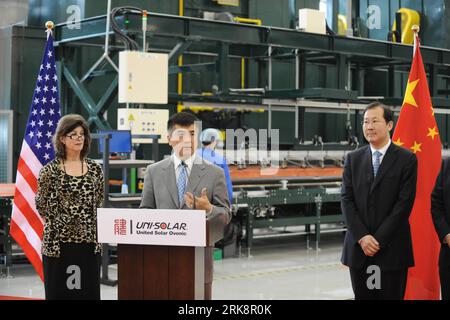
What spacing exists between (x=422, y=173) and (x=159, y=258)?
2589 mm

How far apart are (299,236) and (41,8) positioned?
5352mm

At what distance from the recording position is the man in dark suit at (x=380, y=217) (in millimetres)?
4648

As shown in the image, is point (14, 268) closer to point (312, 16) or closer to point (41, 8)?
point (41, 8)

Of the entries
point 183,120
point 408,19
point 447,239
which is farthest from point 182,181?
point 408,19

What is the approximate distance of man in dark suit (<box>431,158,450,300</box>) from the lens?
5.11 metres

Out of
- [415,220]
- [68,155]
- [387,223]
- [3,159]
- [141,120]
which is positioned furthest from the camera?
[3,159]

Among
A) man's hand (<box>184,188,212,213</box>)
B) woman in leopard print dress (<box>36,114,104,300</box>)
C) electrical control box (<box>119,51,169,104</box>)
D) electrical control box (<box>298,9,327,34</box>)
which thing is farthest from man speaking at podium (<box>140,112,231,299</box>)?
electrical control box (<box>298,9,327,34</box>)

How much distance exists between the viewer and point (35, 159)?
713 cm

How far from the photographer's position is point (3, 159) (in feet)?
36.5

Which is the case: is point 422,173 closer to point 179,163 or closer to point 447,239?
point 447,239

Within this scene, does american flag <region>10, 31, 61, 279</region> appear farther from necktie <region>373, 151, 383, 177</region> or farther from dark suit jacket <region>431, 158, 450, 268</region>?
dark suit jacket <region>431, 158, 450, 268</region>

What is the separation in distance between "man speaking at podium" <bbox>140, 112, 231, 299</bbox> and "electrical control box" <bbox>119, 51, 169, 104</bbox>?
438 centimetres

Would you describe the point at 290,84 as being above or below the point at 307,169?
above
